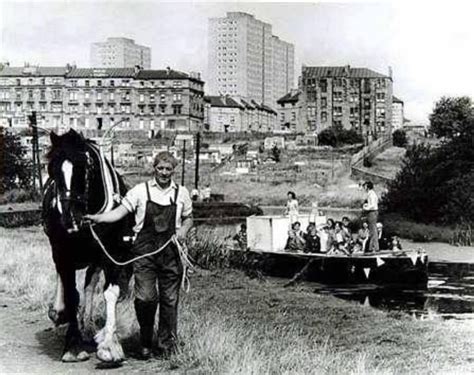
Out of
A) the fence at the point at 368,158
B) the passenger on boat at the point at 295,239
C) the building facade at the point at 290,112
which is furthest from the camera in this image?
the building facade at the point at 290,112

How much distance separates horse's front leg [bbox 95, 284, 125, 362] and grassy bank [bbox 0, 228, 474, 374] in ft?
0.72

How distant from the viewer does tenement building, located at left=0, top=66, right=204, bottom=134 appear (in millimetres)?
146375

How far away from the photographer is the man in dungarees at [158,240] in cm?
786

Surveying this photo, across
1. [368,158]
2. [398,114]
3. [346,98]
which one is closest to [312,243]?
[368,158]

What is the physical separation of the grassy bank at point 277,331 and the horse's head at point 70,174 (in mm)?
1597

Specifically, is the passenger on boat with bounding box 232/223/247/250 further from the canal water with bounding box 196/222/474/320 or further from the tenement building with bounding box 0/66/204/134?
the tenement building with bounding box 0/66/204/134

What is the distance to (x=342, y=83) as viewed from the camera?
141 metres

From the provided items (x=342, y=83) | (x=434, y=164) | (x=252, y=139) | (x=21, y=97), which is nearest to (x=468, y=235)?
(x=434, y=164)

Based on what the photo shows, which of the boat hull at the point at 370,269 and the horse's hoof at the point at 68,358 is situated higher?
the horse's hoof at the point at 68,358

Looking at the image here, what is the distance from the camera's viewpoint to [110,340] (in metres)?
7.75

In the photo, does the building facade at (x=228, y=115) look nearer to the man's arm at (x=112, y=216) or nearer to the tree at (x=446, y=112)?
the tree at (x=446, y=112)

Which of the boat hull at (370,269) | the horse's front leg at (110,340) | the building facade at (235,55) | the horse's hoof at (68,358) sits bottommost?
the boat hull at (370,269)

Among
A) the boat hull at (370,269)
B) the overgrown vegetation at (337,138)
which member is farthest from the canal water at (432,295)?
the overgrown vegetation at (337,138)

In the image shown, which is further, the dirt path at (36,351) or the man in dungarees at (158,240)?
the man in dungarees at (158,240)
